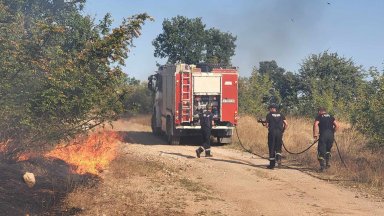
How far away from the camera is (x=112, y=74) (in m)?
8.44

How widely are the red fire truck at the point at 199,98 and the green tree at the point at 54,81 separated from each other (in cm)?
921

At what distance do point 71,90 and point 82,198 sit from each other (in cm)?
197

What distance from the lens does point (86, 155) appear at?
1110 centimetres

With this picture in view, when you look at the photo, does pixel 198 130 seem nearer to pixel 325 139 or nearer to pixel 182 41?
pixel 325 139

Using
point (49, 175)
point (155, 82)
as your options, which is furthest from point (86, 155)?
point (155, 82)

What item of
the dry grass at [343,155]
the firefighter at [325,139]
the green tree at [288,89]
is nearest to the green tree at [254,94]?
the green tree at [288,89]

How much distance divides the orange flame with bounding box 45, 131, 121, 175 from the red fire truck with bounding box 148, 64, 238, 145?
6145 mm

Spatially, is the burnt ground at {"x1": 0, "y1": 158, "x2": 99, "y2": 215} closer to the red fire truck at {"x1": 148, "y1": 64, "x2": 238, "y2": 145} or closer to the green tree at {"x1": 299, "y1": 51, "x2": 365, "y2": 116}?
the red fire truck at {"x1": 148, "y1": 64, "x2": 238, "y2": 145}

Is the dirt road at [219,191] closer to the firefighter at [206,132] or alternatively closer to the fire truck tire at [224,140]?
the firefighter at [206,132]

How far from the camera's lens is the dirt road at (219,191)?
7.61 meters

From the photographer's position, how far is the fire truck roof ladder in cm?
1798

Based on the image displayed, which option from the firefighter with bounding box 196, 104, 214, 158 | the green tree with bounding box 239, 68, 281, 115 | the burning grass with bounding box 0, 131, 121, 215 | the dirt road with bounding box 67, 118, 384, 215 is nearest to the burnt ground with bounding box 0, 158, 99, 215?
the burning grass with bounding box 0, 131, 121, 215

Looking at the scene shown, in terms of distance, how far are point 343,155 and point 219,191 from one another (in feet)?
20.6

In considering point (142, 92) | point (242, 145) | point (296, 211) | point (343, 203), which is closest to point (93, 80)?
point (296, 211)
